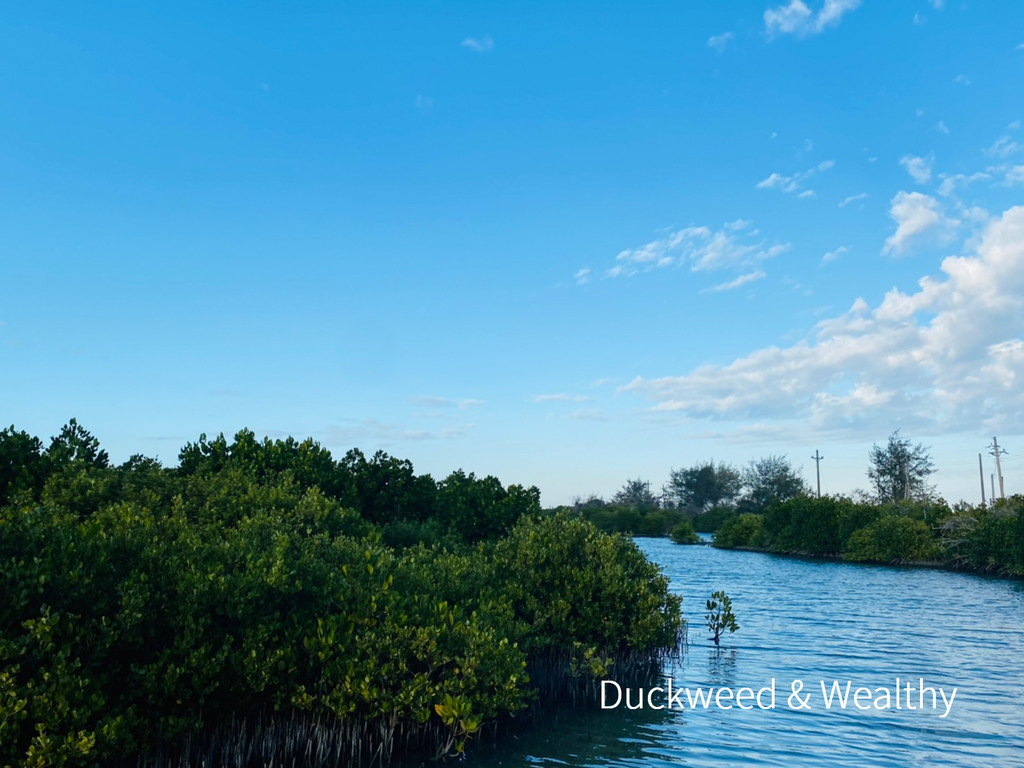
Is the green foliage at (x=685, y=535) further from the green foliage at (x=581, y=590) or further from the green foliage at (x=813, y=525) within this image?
the green foliage at (x=581, y=590)

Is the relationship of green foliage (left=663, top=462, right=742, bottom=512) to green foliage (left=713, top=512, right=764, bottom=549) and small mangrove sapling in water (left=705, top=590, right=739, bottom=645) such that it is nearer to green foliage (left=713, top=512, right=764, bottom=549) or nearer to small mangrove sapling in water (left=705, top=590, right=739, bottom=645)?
green foliage (left=713, top=512, right=764, bottom=549)

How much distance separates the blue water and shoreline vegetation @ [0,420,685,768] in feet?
5.13

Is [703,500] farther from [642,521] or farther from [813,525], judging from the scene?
[813,525]

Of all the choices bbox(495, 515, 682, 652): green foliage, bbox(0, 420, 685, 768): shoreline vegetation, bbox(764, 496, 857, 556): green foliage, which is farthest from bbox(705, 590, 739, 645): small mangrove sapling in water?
bbox(764, 496, 857, 556): green foliage

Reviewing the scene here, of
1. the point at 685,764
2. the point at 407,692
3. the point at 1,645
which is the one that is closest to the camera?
the point at 1,645

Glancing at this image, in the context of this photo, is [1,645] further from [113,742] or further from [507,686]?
[507,686]

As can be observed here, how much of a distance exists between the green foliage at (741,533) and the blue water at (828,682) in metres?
49.1

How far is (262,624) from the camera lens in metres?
11.6

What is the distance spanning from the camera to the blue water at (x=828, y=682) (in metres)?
14.6

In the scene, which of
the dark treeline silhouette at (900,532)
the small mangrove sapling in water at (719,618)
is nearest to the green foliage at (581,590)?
the small mangrove sapling in water at (719,618)

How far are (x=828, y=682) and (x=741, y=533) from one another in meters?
78.3

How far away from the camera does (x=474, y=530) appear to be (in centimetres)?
2591

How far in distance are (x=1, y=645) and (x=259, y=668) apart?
3.63m

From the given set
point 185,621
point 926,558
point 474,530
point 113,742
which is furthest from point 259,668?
point 926,558
